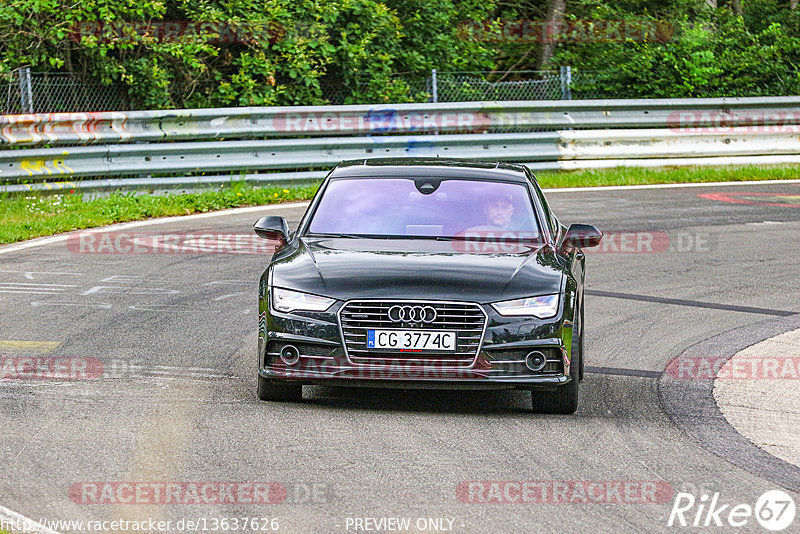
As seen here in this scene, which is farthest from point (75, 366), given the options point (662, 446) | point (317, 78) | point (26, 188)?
point (317, 78)

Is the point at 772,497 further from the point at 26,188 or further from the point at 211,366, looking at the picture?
the point at 26,188

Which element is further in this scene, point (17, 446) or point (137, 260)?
point (137, 260)

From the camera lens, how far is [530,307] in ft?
22.7

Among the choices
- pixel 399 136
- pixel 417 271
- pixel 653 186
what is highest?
pixel 417 271

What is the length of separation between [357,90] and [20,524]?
51.6 feet

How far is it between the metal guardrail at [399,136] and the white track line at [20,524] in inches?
442

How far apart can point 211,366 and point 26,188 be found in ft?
27.9

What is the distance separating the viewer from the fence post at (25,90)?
16641 millimetres

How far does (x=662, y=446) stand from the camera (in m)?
6.32

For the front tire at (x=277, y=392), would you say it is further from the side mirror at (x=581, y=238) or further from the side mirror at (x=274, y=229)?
the side mirror at (x=581, y=238)
